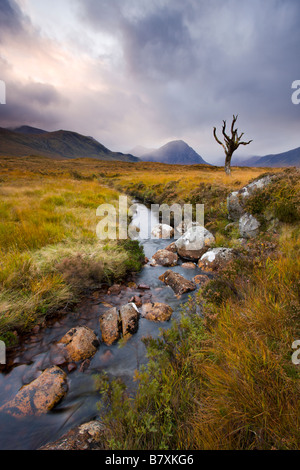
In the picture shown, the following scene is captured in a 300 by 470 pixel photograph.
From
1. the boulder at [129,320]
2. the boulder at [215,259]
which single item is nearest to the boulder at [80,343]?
the boulder at [129,320]

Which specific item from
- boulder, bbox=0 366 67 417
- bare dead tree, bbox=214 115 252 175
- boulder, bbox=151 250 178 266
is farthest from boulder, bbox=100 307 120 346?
bare dead tree, bbox=214 115 252 175

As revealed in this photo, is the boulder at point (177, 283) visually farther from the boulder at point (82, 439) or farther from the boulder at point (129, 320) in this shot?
the boulder at point (82, 439)

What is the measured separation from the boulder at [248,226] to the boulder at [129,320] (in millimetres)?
5476

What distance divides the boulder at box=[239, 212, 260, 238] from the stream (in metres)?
4.01

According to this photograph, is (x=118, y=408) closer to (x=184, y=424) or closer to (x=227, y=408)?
(x=184, y=424)

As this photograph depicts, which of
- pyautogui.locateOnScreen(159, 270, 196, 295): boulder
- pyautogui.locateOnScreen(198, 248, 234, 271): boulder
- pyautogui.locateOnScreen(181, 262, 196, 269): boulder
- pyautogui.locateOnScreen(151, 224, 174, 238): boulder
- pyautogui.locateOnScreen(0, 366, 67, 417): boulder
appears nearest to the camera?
pyautogui.locateOnScreen(0, 366, 67, 417): boulder

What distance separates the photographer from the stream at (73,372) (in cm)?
268

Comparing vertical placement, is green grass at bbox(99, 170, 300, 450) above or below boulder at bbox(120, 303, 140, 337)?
above

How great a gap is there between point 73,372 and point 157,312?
2.19m

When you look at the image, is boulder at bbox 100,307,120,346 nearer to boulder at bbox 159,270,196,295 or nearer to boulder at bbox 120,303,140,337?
boulder at bbox 120,303,140,337

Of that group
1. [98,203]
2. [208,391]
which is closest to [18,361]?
[208,391]

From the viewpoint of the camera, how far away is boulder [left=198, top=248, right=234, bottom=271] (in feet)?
23.1

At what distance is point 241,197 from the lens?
A: 9.09 metres
